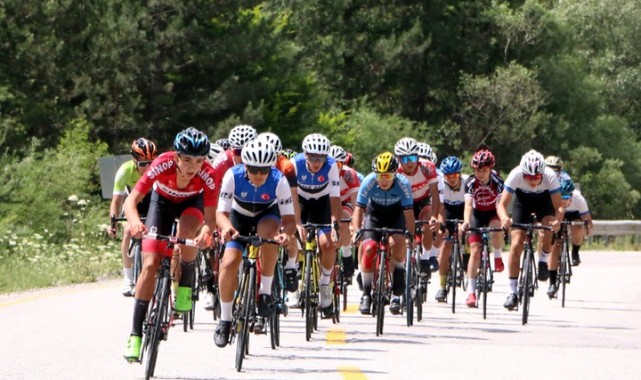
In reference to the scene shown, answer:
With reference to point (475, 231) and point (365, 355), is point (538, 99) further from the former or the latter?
point (365, 355)

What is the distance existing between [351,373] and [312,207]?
6.04m

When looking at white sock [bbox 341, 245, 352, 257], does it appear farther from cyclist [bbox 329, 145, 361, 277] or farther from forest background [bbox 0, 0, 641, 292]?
forest background [bbox 0, 0, 641, 292]

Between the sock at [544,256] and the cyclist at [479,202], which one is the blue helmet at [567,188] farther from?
the cyclist at [479,202]

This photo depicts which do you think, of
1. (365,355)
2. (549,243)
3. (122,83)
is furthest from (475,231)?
(122,83)

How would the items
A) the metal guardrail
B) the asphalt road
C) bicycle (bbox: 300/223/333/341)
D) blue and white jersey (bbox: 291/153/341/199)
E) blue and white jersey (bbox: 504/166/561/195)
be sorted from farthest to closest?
the metal guardrail → blue and white jersey (bbox: 504/166/561/195) → blue and white jersey (bbox: 291/153/341/199) → bicycle (bbox: 300/223/333/341) → the asphalt road

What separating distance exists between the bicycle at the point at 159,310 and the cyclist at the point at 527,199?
263 inches

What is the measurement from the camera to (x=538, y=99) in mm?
63656

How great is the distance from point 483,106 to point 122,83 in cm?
2239

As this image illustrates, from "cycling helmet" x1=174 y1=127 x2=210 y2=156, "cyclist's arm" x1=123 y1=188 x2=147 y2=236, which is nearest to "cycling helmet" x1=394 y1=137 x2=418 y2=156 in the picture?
"cyclist's arm" x1=123 y1=188 x2=147 y2=236

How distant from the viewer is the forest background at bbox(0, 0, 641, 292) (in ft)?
111

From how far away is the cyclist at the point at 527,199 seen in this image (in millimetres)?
18500

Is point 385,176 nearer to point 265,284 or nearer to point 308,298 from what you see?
point 308,298

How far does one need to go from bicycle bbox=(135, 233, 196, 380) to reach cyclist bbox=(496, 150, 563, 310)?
6.67m

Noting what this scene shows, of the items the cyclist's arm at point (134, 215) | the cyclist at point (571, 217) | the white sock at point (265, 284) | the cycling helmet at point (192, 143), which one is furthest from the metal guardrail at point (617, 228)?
the cycling helmet at point (192, 143)
